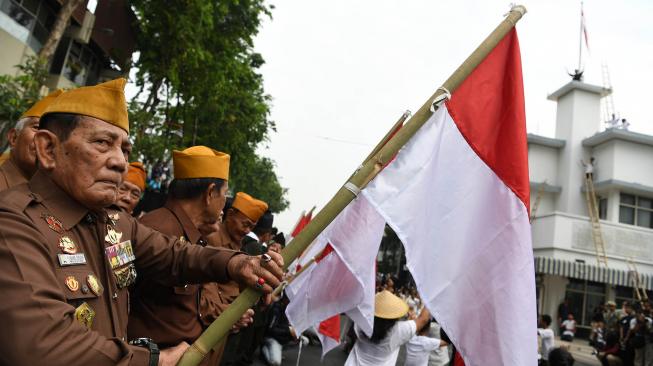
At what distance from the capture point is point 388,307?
15.3 feet

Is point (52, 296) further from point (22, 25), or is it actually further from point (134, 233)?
point (22, 25)

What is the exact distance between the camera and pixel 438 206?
2.45 m

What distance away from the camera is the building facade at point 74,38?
523 inches

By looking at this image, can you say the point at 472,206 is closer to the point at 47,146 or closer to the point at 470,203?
the point at 470,203

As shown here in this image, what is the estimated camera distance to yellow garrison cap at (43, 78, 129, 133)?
1.68 meters

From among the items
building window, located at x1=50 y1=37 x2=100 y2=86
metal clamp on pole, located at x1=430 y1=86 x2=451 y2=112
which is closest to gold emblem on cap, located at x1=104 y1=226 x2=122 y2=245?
metal clamp on pole, located at x1=430 y1=86 x2=451 y2=112

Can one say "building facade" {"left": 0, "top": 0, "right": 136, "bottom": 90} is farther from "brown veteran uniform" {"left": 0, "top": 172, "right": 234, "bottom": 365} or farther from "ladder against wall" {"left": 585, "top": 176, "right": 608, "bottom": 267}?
"ladder against wall" {"left": 585, "top": 176, "right": 608, "bottom": 267}

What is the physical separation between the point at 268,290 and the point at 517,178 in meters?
1.33

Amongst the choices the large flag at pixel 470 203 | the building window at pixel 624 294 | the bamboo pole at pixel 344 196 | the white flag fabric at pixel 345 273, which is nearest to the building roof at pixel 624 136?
the building window at pixel 624 294

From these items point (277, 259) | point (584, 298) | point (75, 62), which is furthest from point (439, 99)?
point (584, 298)

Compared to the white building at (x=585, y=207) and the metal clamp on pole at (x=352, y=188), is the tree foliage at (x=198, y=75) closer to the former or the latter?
the metal clamp on pole at (x=352, y=188)

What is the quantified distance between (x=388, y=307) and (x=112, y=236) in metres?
3.29

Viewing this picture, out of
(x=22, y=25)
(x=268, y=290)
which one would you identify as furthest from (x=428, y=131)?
(x=22, y=25)

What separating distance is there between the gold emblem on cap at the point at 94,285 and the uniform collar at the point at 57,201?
18 cm
